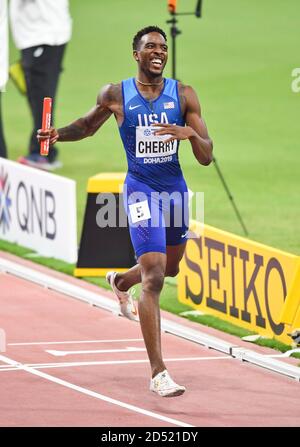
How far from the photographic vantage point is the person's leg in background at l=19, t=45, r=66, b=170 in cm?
2141

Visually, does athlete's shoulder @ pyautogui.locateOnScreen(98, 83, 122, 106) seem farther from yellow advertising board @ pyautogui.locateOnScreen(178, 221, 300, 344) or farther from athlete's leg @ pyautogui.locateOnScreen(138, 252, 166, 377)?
yellow advertising board @ pyautogui.locateOnScreen(178, 221, 300, 344)

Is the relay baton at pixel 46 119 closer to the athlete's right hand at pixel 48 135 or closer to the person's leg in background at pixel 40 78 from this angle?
the athlete's right hand at pixel 48 135

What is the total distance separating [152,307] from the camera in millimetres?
11859

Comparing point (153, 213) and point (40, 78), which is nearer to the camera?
point (153, 213)

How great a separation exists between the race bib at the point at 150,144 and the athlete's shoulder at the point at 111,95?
1.02 feet

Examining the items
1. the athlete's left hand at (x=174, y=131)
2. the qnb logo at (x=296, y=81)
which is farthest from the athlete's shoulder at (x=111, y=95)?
the qnb logo at (x=296, y=81)

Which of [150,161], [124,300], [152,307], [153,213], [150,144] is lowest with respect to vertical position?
[124,300]

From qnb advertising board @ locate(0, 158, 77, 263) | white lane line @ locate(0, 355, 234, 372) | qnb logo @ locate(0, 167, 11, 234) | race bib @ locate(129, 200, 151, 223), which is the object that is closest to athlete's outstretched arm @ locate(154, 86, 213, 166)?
race bib @ locate(129, 200, 151, 223)

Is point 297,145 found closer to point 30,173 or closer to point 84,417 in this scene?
point 30,173

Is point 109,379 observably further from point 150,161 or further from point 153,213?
point 150,161

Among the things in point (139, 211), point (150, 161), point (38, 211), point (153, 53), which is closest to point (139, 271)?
point (139, 211)

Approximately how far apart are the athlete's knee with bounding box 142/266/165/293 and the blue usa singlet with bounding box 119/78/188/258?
0.24 meters

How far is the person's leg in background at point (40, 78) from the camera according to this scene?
843 inches

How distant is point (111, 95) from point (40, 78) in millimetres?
9201
